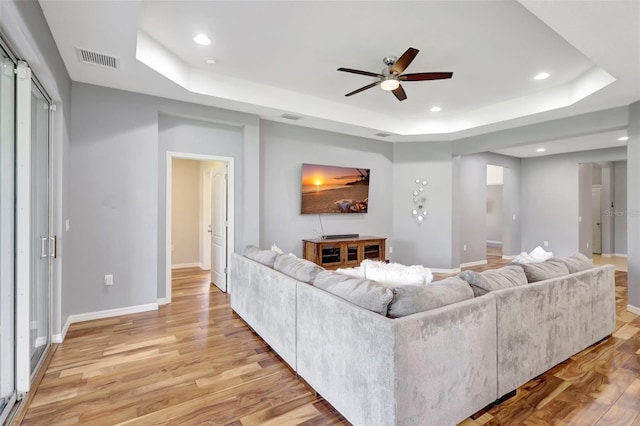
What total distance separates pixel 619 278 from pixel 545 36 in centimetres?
536

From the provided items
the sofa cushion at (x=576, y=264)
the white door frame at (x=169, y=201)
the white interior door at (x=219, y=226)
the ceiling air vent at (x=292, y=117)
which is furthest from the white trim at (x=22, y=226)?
the sofa cushion at (x=576, y=264)

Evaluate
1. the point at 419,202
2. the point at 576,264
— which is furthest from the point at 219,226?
the point at 576,264

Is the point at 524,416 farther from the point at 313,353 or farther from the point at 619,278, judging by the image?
the point at 619,278

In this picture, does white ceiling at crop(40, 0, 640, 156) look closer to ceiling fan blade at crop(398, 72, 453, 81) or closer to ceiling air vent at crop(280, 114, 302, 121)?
ceiling air vent at crop(280, 114, 302, 121)

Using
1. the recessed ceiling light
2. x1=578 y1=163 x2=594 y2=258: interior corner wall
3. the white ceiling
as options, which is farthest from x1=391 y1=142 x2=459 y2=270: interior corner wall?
the recessed ceiling light

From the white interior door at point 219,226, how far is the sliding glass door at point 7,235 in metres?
2.85

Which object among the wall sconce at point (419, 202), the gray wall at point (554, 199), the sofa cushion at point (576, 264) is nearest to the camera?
the sofa cushion at point (576, 264)

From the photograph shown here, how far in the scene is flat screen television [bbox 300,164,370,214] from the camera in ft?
17.6

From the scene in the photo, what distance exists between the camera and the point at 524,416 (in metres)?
1.96

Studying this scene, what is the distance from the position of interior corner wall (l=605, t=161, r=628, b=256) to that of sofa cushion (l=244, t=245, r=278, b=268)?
9.78 metres

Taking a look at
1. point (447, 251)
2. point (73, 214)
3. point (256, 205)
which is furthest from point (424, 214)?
point (73, 214)

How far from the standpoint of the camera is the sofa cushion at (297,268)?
2418mm

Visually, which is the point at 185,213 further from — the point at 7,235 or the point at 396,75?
the point at 396,75

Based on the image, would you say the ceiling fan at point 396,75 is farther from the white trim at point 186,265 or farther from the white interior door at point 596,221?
the white interior door at point 596,221
